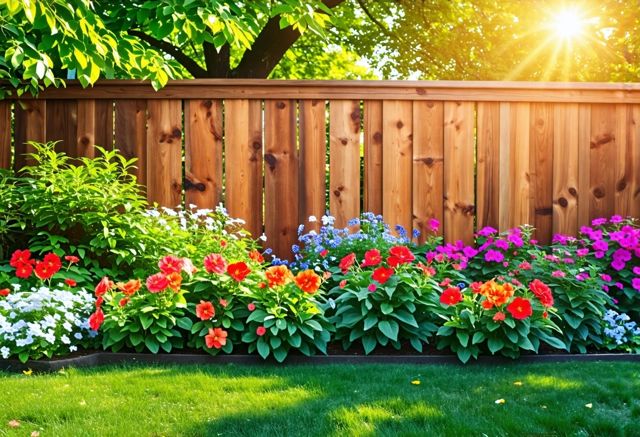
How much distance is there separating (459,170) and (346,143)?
0.87 meters

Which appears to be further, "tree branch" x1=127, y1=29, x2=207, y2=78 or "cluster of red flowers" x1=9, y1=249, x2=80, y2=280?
"tree branch" x1=127, y1=29, x2=207, y2=78

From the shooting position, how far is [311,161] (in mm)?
4711

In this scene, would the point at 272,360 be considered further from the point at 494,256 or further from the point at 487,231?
the point at 487,231

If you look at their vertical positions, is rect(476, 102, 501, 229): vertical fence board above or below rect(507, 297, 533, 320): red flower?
above


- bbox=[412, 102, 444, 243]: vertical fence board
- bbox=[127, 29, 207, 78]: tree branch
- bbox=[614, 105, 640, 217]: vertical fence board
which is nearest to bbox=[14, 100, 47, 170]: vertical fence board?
bbox=[412, 102, 444, 243]: vertical fence board

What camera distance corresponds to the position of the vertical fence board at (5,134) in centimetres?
472

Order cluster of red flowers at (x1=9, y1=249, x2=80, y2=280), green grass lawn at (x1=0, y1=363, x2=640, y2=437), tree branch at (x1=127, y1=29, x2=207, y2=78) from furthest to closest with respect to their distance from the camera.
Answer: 1. tree branch at (x1=127, y1=29, x2=207, y2=78)
2. cluster of red flowers at (x1=9, y1=249, x2=80, y2=280)
3. green grass lawn at (x1=0, y1=363, x2=640, y2=437)

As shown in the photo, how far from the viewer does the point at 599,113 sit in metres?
4.93

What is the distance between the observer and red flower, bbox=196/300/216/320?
3305 mm

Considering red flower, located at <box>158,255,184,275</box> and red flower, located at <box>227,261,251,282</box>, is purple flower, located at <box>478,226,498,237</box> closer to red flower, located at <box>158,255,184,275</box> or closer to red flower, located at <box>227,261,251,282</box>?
red flower, located at <box>227,261,251,282</box>

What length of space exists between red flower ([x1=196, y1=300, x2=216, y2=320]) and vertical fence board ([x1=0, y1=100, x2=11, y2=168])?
7.66ft

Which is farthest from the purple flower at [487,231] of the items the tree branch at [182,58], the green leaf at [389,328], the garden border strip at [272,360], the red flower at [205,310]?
the tree branch at [182,58]

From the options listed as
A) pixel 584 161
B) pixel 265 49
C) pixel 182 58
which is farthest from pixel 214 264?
pixel 182 58

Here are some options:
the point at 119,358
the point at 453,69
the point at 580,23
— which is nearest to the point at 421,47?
the point at 453,69
